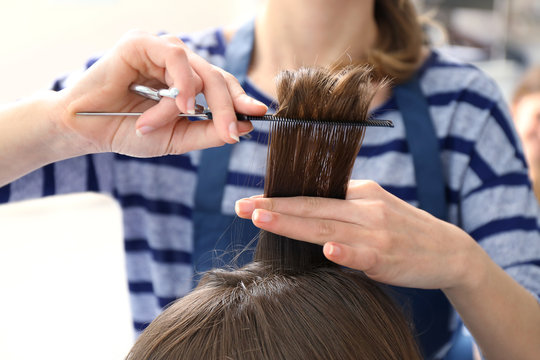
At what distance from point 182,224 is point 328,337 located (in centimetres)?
54

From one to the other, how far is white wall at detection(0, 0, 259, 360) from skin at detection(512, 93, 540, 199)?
161cm

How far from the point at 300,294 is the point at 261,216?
11 cm

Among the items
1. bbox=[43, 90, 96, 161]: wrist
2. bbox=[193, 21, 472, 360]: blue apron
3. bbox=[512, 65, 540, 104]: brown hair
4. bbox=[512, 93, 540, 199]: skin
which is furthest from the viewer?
bbox=[512, 65, 540, 104]: brown hair

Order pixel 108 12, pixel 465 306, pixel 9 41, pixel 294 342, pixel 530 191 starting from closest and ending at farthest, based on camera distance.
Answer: pixel 294 342 → pixel 465 306 → pixel 530 191 → pixel 9 41 → pixel 108 12

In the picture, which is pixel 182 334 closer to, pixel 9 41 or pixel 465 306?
pixel 465 306

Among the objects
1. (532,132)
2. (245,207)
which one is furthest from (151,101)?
(532,132)

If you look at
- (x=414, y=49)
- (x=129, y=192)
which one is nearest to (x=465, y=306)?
(x=414, y=49)

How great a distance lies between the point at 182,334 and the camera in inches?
25.6

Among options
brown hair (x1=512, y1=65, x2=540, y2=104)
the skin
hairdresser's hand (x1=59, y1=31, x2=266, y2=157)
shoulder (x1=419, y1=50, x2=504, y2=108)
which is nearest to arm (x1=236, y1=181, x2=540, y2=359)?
hairdresser's hand (x1=59, y1=31, x2=266, y2=157)

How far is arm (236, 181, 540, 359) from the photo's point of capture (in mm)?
654

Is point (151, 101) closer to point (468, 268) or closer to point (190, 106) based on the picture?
point (190, 106)

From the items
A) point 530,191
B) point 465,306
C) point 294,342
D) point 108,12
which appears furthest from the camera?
point 108,12

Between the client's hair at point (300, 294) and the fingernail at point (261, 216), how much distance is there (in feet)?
0.21

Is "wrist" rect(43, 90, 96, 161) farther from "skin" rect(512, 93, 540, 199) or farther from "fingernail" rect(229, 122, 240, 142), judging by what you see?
"skin" rect(512, 93, 540, 199)
